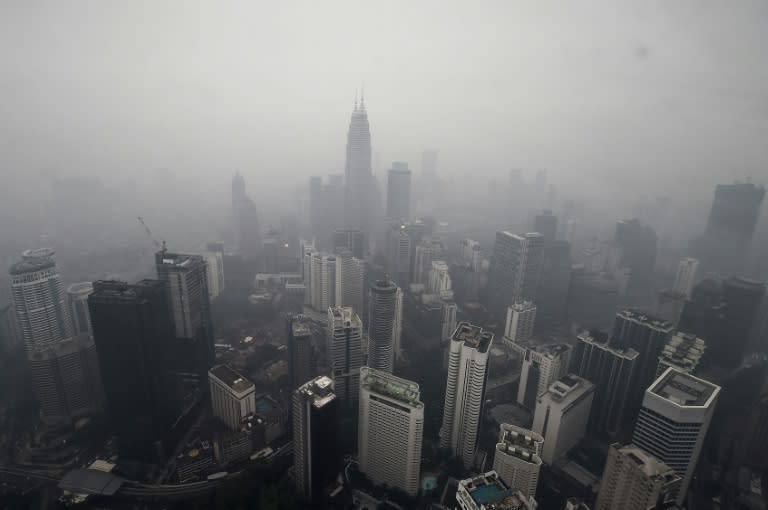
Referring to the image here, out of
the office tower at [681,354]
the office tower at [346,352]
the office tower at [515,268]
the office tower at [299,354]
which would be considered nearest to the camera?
the office tower at [681,354]

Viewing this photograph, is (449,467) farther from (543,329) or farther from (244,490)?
(543,329)

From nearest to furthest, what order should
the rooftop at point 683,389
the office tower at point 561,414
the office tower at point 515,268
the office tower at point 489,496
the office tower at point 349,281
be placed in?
the office tower at point 489,496 < the rooftop at point 683,389 < the office tower at point 561,414 < the office tower at point 349,281 < the office tower at point 515,268

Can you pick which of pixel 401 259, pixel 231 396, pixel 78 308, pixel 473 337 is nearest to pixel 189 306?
pixel 231 396

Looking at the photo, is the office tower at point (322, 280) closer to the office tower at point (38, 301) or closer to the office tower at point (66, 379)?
the office tower at point (66, 379)

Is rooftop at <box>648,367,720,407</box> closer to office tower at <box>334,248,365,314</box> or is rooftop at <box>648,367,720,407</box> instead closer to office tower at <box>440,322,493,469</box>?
office tower at <box>440,322,493,469</box>

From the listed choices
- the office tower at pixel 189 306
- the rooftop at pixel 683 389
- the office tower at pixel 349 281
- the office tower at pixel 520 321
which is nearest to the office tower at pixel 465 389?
the rooftop at pixel 683 389

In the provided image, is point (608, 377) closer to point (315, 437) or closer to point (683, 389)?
point (683, 389)
